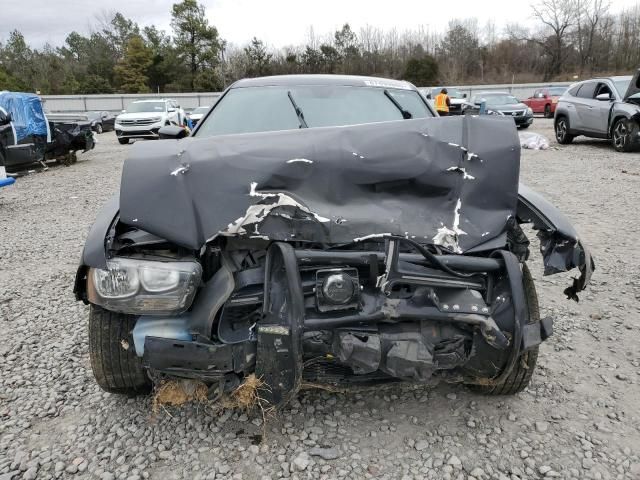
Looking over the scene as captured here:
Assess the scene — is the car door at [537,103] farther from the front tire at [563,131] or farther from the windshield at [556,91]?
the front tire at [563,131]

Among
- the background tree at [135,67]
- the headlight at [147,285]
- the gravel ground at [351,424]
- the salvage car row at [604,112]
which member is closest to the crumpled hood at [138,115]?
the salvage car row at [604,112]

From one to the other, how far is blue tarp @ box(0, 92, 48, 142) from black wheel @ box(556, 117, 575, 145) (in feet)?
40.6

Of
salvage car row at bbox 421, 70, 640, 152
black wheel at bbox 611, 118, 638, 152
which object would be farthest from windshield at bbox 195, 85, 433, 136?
black wheel at bbox 611, 118, 638, 152

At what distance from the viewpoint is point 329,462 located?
83.4 inches

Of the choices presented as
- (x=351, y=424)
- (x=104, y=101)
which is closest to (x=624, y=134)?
(x=351, y=424)

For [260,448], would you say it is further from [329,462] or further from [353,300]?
[353,300]

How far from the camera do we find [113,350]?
227 cm

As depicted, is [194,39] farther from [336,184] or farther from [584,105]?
[336,184]

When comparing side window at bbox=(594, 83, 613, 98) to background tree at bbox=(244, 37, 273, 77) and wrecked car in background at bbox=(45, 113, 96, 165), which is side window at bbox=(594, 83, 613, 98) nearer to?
wrecked car in background at bbox=(45, 113, 96, 165)

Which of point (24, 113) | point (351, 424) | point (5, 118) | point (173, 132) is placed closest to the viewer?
point (351, 424)

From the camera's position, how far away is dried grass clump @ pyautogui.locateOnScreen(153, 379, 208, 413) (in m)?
2.11

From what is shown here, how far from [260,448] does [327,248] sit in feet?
3.15

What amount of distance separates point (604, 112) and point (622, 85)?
2.52 ft

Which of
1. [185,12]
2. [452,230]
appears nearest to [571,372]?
[452,230]
